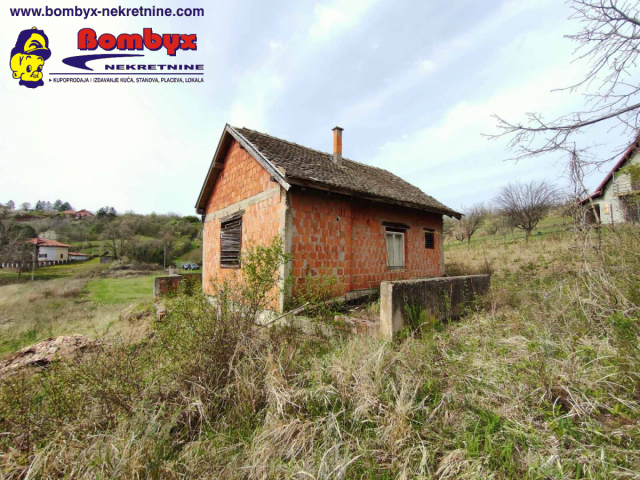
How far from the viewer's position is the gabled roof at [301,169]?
635 centimetres

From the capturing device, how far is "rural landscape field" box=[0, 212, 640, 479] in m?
2.25

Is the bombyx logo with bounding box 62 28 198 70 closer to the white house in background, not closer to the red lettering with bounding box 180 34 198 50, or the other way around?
the red lettering with bounding box 180 34 198 50

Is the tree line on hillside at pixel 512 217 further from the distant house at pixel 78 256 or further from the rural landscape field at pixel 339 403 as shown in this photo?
the distant house at pixel 78 256

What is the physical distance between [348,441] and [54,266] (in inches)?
2266

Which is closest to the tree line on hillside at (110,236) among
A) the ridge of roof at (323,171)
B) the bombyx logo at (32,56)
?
the bombyx logo at (32,56)

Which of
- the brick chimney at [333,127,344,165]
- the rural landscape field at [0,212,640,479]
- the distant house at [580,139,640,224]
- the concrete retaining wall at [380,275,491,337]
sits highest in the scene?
the brick chimney at [333,127,344,165]

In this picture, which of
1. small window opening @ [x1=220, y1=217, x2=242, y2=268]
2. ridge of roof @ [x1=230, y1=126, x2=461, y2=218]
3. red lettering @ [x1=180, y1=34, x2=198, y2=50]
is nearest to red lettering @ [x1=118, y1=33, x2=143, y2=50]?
red lettering @ [x1=180, y1=34, x2=198, y2=50]

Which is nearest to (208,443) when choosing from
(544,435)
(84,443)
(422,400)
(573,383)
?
(84,443)

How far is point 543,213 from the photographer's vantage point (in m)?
20.3

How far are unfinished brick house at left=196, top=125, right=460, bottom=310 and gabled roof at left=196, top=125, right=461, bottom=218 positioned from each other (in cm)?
3

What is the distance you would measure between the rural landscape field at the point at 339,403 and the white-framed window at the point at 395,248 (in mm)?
Result: 4347

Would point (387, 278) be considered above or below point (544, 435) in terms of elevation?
above

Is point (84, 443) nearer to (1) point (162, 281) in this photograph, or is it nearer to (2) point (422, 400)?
(2) point (422, 400)

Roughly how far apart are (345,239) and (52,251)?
60.8 m
